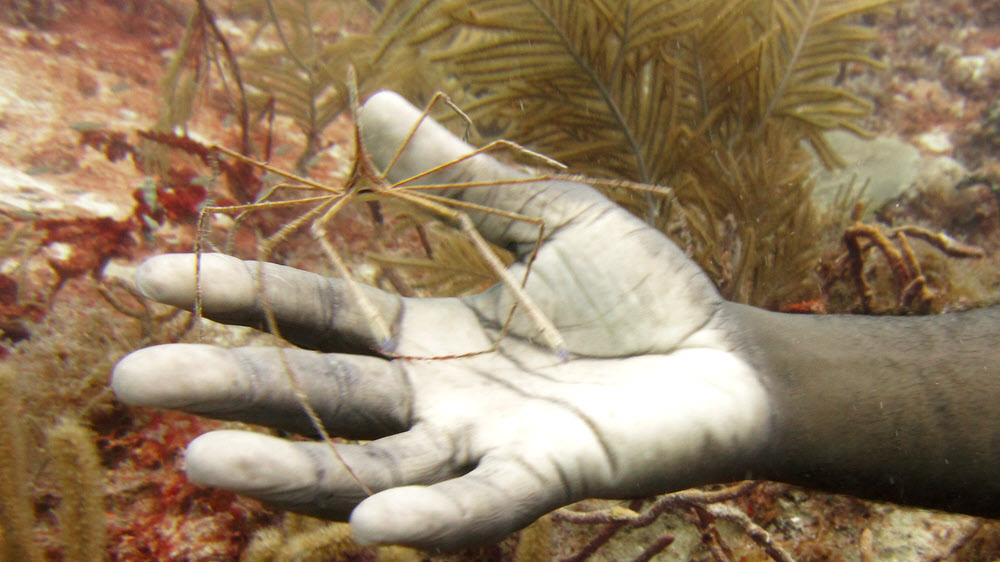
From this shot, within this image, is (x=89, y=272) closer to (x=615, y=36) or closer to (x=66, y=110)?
(x=66, y=110)

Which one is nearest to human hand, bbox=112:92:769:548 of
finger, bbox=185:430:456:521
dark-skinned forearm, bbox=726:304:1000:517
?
finger, bbox=185:430:456:521

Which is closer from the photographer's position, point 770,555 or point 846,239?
point 770,555

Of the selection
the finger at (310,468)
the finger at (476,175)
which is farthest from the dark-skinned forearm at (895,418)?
the finger at (310,468)

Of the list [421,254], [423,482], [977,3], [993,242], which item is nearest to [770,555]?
[423,482]

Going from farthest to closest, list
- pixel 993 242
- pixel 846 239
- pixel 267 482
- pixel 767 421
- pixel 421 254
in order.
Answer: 1. pixel 993 242
2. pixel 421 254
3. pixel 846 239
4. pixel 767 421
5. pixel 267 482

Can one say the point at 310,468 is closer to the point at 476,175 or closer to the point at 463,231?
the point at 463,231

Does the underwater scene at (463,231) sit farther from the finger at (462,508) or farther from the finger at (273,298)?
the finger at (462,508)
